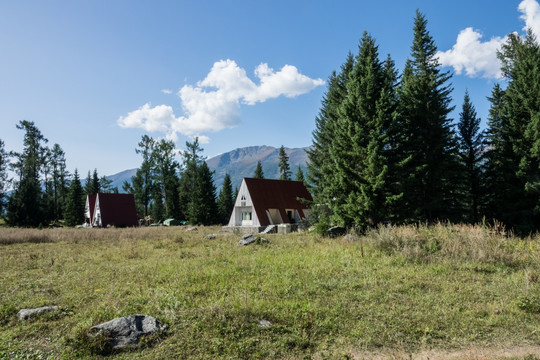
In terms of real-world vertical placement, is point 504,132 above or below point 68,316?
above

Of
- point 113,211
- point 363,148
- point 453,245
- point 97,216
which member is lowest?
point 453,245

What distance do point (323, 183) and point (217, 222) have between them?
25.5m

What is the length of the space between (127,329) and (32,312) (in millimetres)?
2872

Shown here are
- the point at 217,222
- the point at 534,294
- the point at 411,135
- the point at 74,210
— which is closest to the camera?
the point at 534,294

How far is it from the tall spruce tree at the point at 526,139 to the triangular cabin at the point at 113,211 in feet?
169

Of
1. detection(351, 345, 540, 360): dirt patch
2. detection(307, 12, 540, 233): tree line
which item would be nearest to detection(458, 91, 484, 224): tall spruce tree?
detection(307, 12, 540, 233): tree line

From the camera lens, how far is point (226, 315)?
6.04 metres

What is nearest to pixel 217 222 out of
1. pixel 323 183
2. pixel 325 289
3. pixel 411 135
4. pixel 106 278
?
pixel 323 183

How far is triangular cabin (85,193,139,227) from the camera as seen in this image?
48656 millimetres

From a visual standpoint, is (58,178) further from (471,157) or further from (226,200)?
(471,157)

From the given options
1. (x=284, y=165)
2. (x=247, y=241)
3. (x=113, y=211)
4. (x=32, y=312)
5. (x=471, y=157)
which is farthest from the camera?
(x=284, y=165)

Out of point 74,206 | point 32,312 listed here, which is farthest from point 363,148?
point 74,206

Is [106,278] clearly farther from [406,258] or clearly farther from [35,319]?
[406,258]

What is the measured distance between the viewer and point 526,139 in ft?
75.5
